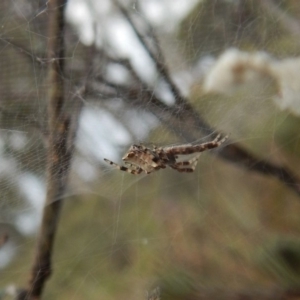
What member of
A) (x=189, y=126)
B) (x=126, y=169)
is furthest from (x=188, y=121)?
(x=126, y=169)

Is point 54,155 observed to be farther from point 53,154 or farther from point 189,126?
point 189,126

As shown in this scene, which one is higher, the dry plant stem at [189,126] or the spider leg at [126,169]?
the dry plant stem at [189,126]

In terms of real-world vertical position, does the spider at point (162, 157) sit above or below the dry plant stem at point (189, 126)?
below

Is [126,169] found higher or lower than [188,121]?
lower

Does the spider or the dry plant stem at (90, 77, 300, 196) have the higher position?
the dry plant stem at (90, 77, 300, 196)

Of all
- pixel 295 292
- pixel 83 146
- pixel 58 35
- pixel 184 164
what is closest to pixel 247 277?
pixel 295 292

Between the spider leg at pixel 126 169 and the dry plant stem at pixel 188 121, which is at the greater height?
the dry plant stem at pixel 188 121
